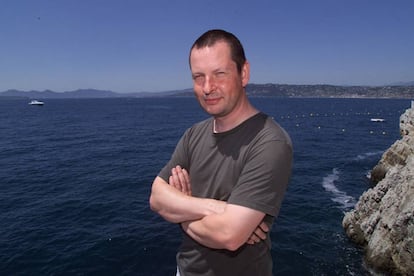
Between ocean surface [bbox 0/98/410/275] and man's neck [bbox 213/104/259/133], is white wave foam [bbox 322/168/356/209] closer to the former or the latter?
ocean surface [bbox 0/98/410/275]

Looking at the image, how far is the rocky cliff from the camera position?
16.5m

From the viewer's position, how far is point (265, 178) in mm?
3439

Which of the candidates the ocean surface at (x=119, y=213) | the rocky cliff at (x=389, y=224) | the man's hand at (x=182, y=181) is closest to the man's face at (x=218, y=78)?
the man's hand at (x=182, y=181)

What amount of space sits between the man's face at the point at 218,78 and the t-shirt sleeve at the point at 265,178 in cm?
73

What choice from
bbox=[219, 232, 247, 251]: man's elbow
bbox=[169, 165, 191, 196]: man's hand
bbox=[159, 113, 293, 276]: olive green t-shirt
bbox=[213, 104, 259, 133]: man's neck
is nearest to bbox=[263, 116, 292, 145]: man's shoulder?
bbox=[159, 113, 293, 276]: olive green t-shirt

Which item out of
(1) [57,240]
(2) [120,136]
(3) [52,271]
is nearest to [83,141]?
(2) [120,136]

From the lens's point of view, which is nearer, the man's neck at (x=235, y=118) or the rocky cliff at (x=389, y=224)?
the man's neck at (x=235, y=118)

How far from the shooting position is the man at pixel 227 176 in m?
3.46

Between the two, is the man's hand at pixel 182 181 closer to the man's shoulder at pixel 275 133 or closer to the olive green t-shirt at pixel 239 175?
the olive green t-shirt at pixel 239 175

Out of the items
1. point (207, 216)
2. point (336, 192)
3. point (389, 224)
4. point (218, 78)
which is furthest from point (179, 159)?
point (336, 192)

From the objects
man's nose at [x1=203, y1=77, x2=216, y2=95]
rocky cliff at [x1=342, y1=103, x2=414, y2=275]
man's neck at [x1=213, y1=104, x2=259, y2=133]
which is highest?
man's nose at [x1=203, y1=77, x2=216, y2=95]

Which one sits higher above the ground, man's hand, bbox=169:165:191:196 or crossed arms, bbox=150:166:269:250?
man's hand, bbox=169:165:191:196

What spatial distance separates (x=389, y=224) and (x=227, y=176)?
17.9 m

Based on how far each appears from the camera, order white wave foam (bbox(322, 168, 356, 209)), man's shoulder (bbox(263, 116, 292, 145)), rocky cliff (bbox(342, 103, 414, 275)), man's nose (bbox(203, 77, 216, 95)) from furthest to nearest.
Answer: white wave foam (bbox(322, 168, 356, 209)) → rocky cliff (bbox(342, 103, 414, 275)) → man's nose (bbox(203, 77, 216, 95)) → man's shoulder (bbox(263, 116, 292, 145))
